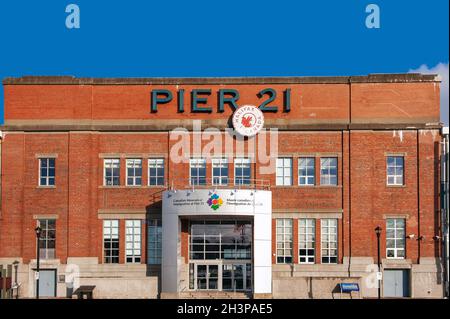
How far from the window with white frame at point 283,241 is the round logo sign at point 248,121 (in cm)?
604

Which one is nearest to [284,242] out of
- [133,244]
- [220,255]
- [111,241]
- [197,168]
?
[220,255]

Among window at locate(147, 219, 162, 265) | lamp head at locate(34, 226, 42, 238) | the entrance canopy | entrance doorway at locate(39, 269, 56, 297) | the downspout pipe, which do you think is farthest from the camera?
entrance doorway at locate(39, 269, 56, 297)

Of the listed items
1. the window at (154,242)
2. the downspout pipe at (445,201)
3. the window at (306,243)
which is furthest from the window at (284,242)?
the downspout pipe at (445,201)

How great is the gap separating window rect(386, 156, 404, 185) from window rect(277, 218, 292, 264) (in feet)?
23.9

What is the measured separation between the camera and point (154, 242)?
52375mm

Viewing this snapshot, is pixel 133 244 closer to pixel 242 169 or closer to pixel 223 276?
pixel 223 276

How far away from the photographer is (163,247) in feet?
165

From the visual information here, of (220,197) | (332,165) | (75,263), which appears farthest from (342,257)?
→ (75,263)

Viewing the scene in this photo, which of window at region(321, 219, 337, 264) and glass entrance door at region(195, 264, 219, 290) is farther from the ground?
window at region(321, 219, 337, 264)

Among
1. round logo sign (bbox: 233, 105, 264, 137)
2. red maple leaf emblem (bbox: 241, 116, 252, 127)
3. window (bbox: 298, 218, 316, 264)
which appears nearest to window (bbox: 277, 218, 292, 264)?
window (bbox: 298, 218, 316, 264)

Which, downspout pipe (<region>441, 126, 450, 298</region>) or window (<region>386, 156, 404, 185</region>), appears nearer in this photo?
downspout pipe (<region>441, 126, 450, 298</region>)

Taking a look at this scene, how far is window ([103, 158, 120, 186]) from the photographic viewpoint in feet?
174

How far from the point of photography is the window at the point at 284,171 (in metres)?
52.5

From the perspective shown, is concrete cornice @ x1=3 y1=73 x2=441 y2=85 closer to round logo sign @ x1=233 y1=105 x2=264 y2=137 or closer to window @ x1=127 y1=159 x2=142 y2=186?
round logo sign @ x1=233 y1=105 x2=264 y2=137
